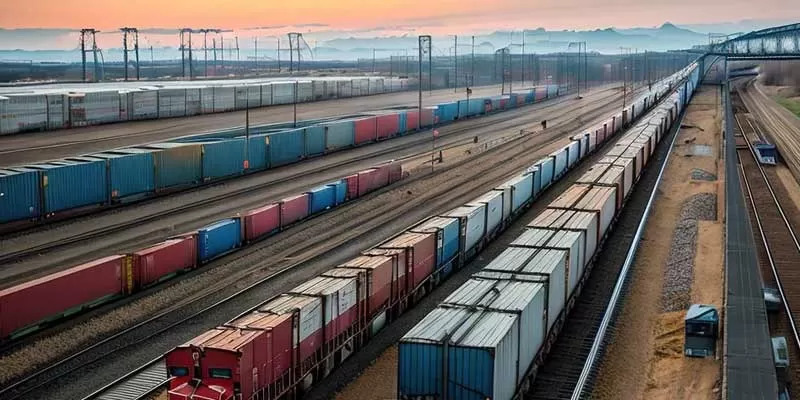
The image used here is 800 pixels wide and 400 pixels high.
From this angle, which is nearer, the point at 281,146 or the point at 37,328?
the point at 37,328

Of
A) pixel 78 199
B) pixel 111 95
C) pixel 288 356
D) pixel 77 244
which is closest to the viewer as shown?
pixel 288 356

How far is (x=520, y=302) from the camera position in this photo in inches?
952

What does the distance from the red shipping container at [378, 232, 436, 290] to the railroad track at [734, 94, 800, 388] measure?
13510 mm

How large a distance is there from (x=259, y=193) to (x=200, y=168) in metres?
4.77

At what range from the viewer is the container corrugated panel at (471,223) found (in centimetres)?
3953

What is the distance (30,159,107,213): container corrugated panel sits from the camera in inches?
1857

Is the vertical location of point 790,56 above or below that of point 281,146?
above

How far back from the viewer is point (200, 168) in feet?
195

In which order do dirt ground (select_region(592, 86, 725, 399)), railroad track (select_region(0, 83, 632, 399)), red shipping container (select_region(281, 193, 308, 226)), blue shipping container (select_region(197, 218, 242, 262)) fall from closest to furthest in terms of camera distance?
dirt ground (select_region(592, 86, 725, 399))
railroad track (select_region(0, 83, 632, 399))
blue shipping container (select_region(197, 218, 242, 262))
red shipping container (select_region(281, 193, 308, 226))

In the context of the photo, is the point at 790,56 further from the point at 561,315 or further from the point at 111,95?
the point at 561,315

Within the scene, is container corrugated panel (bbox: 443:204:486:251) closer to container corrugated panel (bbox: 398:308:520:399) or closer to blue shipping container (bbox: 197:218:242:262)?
blue shipping container (bbox: 197:218:242:262)

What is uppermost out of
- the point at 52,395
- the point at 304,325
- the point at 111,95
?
the point at 111,95

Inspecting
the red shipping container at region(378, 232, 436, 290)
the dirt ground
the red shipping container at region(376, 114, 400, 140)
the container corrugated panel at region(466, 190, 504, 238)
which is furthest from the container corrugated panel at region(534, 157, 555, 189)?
the red shipping container at region(376, 114, 400, 140)

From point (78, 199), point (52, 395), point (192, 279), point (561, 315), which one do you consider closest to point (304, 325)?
point (52, 395)
